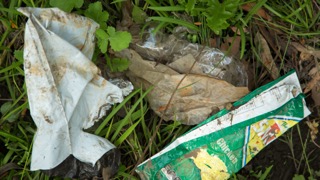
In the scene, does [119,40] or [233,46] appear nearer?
[119,40]

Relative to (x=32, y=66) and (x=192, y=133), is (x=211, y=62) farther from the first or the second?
(x=32, y=66)

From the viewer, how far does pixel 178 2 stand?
1.62 metres

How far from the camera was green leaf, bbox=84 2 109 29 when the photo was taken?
1.53 meters

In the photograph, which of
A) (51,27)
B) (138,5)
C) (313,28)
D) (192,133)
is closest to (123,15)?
(138,5)

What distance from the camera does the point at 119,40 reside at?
146 cm

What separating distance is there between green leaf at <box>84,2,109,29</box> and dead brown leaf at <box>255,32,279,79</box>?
2.07ft

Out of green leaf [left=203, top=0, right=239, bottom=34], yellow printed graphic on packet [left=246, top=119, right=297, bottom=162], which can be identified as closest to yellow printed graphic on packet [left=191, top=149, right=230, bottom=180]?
yellow printed graphic on packet [left=246, top=119, right=297, bottom=162]

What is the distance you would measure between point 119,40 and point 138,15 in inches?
8.4

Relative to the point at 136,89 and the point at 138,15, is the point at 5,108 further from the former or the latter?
the point at 138,15

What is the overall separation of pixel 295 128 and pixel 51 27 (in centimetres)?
107

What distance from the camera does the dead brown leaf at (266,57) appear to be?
66.4 inches

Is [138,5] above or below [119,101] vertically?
above

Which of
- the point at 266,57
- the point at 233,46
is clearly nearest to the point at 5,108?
the point at 233,46

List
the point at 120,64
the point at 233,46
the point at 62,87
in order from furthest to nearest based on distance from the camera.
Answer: the point at 233,46, the point at 120,64, the point at 62,87
